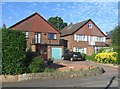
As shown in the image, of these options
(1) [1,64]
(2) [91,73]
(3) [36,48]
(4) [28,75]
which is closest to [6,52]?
(1) [1,64]

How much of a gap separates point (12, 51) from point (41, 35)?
2998 cm

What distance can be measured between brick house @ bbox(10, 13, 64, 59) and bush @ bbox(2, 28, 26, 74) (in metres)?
27.4

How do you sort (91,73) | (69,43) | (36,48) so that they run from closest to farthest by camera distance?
(91,73) → (36,48) → (69,43)

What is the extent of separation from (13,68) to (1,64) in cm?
85

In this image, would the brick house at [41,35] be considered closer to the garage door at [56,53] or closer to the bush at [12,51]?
the garage door at [56,53]

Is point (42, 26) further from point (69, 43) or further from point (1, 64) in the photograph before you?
point (1, 64)

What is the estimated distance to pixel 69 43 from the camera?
53.7 metres

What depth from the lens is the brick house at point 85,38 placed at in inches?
2083

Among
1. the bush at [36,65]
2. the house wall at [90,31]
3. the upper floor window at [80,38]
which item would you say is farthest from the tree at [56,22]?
the bush at [36,65]

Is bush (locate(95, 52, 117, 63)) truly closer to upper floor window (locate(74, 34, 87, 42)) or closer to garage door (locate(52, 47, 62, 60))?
garage door (locate(52, 47, 62, 60))

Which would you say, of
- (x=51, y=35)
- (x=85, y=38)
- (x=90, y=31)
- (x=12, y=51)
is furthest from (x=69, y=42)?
(x=12, y=51)

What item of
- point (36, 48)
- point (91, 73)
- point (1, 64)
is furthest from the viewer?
point (36, 48)

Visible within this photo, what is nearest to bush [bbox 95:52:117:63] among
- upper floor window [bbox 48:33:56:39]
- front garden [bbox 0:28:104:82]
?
upper floor window [bbox 48:33:56:39]

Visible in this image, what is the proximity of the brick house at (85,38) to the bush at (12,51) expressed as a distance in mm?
35121
